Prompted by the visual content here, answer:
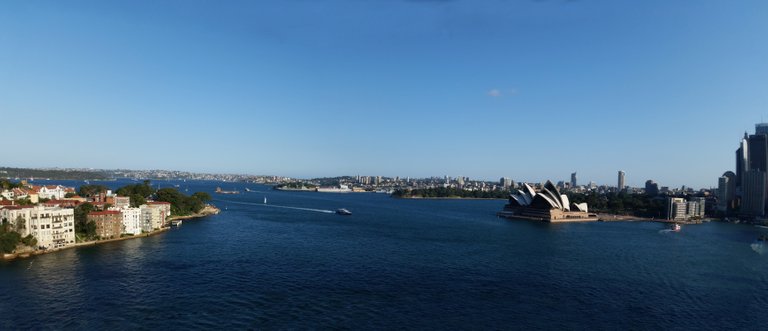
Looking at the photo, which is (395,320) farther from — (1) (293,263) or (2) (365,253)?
(2) (365,253)

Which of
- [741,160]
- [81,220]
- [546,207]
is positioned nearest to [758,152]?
[741,160]

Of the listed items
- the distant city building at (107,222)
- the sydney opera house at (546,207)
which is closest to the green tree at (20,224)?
the distant city building at (107,222)

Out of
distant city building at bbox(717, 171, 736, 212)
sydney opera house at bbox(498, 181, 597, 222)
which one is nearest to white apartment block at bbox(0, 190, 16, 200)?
sydney opera house at bbox(498, 181, 597, 222)

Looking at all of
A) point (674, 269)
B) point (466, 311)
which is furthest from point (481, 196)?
point (466, 311)

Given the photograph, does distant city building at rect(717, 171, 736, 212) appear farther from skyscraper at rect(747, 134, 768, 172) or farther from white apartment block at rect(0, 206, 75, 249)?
white apartment block at rect(0, 206, 75, 249)

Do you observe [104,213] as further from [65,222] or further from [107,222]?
[65,222]

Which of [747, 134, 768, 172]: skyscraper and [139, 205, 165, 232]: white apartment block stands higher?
[747, 134, 768, 172]: skyscraper

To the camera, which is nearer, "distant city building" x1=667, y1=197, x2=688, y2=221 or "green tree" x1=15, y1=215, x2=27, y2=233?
"green tree" x1=15, y1=215, x2=27, y2=233
